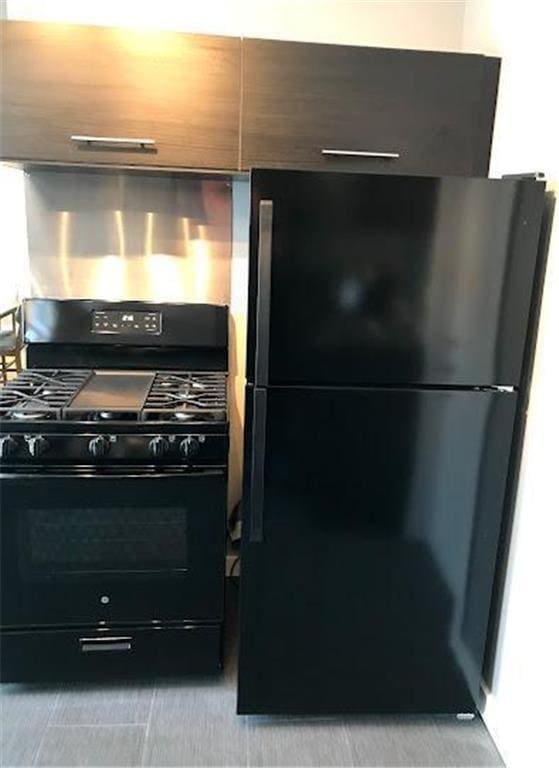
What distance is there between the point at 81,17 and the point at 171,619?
6.54 ft

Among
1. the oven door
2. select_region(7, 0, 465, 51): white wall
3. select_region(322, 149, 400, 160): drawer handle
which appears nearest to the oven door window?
the oven door

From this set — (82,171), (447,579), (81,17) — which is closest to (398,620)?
(447,579)

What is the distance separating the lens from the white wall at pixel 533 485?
154 centimetres

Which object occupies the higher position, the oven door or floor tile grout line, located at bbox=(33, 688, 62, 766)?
the oven door

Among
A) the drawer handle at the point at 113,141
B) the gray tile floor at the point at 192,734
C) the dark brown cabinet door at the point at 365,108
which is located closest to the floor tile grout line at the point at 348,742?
the gray tile floor at the point at 192,734

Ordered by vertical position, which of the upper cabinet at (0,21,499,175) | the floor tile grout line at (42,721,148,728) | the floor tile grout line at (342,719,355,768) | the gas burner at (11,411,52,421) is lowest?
the floor tile grout line at (342,719,355,768)

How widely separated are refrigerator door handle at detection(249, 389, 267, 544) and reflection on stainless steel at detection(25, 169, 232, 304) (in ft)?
2.93

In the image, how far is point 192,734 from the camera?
1.78 metres

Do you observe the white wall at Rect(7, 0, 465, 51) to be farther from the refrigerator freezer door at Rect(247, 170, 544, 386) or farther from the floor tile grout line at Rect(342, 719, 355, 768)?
the floor tile grout line at Rect(342, 719, 355, 768)

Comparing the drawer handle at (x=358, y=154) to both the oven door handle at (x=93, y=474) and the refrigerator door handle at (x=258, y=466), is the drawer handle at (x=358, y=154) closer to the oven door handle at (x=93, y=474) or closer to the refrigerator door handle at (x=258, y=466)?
the refrigerator door handle at (x=258, y=466)

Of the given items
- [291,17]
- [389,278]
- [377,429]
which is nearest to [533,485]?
[377,429]

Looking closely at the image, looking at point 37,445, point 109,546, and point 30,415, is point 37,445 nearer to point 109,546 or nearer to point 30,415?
point 30,415

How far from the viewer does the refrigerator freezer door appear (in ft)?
5.00

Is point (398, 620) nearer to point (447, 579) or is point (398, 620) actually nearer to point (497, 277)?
point (447, 579)
